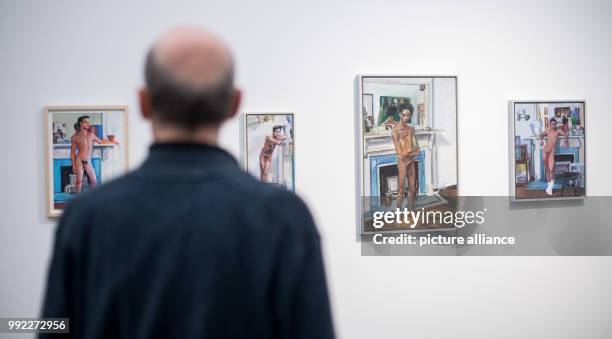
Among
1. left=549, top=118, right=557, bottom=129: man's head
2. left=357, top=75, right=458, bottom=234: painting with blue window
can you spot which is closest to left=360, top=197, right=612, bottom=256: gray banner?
left=357, top=75, right=458, bottom=234: painting with blue window

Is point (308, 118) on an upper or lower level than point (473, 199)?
upper

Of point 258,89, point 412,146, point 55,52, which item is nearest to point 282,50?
point 258,89

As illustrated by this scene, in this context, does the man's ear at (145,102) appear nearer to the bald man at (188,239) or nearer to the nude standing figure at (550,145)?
the bald man at (188,239)

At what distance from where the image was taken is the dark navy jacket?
2.96 feet

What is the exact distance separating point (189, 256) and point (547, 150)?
2.57 m

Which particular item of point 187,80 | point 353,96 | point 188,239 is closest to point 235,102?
point 187,80

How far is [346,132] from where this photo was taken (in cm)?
283

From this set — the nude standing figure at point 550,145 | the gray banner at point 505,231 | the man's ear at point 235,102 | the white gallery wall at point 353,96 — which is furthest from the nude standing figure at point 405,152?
the man's ear at point 235,102

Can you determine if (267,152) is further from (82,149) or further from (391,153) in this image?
(82,149)

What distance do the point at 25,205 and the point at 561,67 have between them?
9.82ft

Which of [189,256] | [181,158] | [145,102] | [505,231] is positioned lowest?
[505,231]

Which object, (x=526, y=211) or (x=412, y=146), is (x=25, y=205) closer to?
(x=412, y=146)

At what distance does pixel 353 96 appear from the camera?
111 inches

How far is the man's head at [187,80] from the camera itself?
90cm
